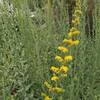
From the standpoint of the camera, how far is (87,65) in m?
3.51

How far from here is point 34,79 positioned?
342cm

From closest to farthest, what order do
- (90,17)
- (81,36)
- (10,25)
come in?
1. (81,36)
2. (10,25)
3. (90,17)

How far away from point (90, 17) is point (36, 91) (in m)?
1.60

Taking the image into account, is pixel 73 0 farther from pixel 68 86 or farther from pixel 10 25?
pixel 68 86

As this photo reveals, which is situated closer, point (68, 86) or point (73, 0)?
point (68, 86)

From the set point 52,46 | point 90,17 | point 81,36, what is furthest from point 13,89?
point 90,17

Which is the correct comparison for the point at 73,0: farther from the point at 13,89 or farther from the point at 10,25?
the point at 13,89

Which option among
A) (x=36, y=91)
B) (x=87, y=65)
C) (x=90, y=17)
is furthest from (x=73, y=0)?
(x=36, y=91)

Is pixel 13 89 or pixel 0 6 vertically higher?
pixel 0 6

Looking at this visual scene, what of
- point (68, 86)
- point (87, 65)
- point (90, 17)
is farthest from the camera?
point (90, 17)

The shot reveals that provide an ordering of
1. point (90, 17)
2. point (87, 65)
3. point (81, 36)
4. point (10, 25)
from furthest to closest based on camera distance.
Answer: point (90, 17) < point (10, 25) < point (87, 65) < point (81, 36)

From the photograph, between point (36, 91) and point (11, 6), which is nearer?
point (36, 91)

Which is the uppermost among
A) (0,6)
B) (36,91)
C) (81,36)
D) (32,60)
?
(0,6)

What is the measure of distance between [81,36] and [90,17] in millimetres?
1362
